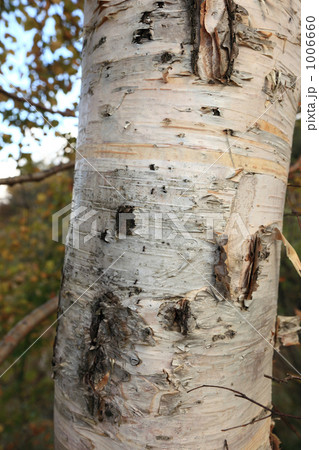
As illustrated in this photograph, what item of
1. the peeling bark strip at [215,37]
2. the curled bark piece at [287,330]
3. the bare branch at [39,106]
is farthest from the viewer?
the bare branch at [39,106]

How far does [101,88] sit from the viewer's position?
0.71 m

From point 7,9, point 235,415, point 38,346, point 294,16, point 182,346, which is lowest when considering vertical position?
point 38,346

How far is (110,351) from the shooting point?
66 cm

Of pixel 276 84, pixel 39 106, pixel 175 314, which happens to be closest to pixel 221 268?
pixel 175 314

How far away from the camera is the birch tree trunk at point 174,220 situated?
0.64 meters

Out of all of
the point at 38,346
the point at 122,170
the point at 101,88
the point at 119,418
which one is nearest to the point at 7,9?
the point at 101,88

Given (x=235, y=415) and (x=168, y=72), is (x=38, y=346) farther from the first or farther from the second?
(x=168, y=72)

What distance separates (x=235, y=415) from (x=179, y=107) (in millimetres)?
671

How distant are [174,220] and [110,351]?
30 cm

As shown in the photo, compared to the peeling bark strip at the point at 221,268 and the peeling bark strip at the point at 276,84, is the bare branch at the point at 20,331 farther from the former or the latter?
the peeling bark strip at the point at 276,84

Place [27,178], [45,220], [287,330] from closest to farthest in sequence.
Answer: [287,330] < [27,178] < [45,220]

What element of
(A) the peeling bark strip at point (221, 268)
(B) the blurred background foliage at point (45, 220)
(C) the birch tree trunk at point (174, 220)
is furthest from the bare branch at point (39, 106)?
(A) the peeling bark strip at point (221, 268)

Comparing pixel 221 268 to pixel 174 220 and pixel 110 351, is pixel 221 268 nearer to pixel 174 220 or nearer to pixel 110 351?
pixel 174 220

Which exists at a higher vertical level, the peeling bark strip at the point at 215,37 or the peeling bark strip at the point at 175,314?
the peeling bark strip at the point at 215,37
